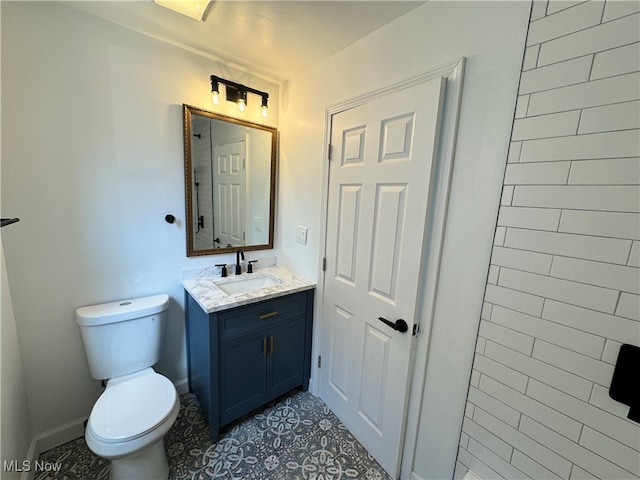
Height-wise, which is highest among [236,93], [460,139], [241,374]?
[236,93]

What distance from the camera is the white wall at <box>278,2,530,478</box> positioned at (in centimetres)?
91

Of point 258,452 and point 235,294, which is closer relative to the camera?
point 258,452

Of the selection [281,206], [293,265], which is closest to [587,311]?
[293,265]

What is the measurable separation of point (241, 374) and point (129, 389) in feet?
1.87

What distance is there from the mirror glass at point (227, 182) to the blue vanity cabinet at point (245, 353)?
0.47 metres

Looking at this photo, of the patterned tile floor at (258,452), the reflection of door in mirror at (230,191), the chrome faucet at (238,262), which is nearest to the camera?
the patterned tile floor at (258,452)

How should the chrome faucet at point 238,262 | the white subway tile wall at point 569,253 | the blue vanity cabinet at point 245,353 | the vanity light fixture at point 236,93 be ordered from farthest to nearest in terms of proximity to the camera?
the chrome faucet at point 238,262, the vanity light fixture at point 236,93, the blue vanity cabinet at point 245,353, the white subway tile wall at point 569,253

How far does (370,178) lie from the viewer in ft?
4.33

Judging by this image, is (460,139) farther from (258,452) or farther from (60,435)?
(60,435)

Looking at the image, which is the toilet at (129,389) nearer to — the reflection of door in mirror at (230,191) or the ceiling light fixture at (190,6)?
the reflection of door in mirror at (230,191)

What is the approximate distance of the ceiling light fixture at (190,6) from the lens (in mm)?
1165

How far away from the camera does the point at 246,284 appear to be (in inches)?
75.0

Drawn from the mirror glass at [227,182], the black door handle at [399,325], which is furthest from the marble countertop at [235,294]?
Answer: the black door handle at [399,325]

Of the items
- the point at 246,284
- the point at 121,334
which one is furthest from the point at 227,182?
the point at 121,334
